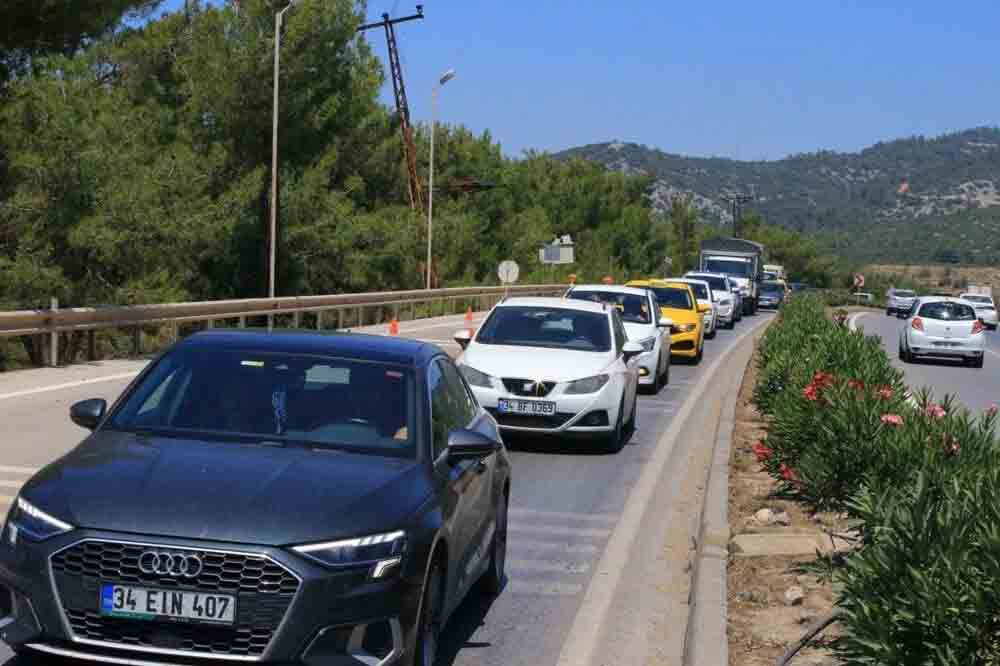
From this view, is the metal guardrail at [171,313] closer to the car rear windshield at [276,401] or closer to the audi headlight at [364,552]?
the car rear windshield at [276,401]

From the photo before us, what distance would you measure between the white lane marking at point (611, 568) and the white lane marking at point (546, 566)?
0.11 metres

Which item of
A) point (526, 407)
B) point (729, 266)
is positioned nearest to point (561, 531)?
point (526, 407)

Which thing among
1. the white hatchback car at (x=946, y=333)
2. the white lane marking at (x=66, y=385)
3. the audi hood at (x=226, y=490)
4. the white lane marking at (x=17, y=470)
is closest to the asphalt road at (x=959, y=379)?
the white hatchback car at (x=946, y=333)

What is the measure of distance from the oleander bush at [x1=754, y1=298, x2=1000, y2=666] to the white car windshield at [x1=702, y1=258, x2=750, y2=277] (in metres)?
50.5

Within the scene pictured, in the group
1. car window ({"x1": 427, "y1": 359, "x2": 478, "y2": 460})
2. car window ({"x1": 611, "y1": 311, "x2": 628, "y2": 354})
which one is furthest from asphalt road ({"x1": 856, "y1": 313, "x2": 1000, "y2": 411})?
car window ({"x1": 427, "y1": 359, "x2": 478, "y2": 460})

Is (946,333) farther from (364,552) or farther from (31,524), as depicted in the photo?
(31,524)

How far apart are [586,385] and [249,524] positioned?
10013mm

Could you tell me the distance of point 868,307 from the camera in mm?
103062

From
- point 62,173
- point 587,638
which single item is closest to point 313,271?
point 62,173

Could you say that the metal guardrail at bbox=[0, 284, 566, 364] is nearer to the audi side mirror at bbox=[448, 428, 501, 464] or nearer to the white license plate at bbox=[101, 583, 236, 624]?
the audi side mirror at bbox=[448, 428, 501, 464]

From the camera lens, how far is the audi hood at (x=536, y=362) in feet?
49.5

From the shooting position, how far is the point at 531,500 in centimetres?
1207

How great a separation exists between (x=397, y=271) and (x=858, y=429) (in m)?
46.6

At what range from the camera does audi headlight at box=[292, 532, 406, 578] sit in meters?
5.30
